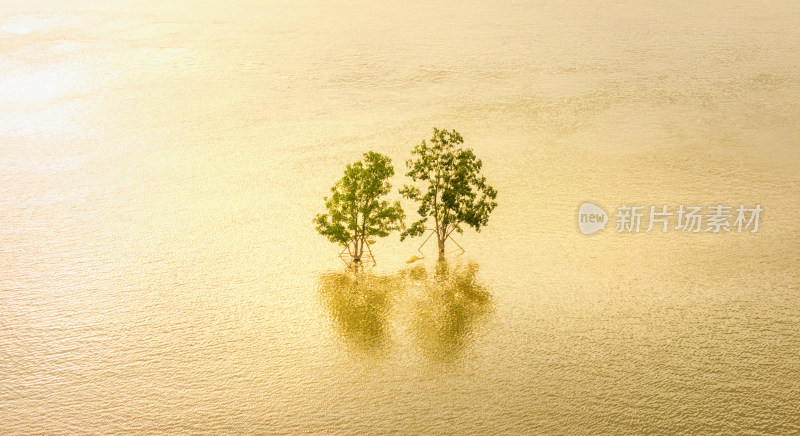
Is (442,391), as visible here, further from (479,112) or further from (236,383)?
(479,112)

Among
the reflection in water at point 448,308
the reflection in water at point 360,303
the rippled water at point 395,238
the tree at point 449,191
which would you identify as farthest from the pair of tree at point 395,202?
the reflection in water at point 448,308

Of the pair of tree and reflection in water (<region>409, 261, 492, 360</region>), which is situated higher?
the pair of tree

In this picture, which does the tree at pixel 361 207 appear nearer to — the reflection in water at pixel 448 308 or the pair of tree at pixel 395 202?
the pair of tree at pixel 395 202

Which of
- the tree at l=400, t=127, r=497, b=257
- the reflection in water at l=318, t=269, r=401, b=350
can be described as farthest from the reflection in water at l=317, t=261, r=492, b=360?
the tree at l=400, t=127, r=497, b=257

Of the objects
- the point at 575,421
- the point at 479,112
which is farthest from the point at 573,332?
the point at 479,112

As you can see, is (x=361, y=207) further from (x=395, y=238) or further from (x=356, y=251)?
(x=395, y=238)

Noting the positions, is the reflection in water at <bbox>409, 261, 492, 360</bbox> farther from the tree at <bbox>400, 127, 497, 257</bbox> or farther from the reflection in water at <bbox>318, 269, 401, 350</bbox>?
the tree at <bbox>400, 127, 497, 257</bbox>
